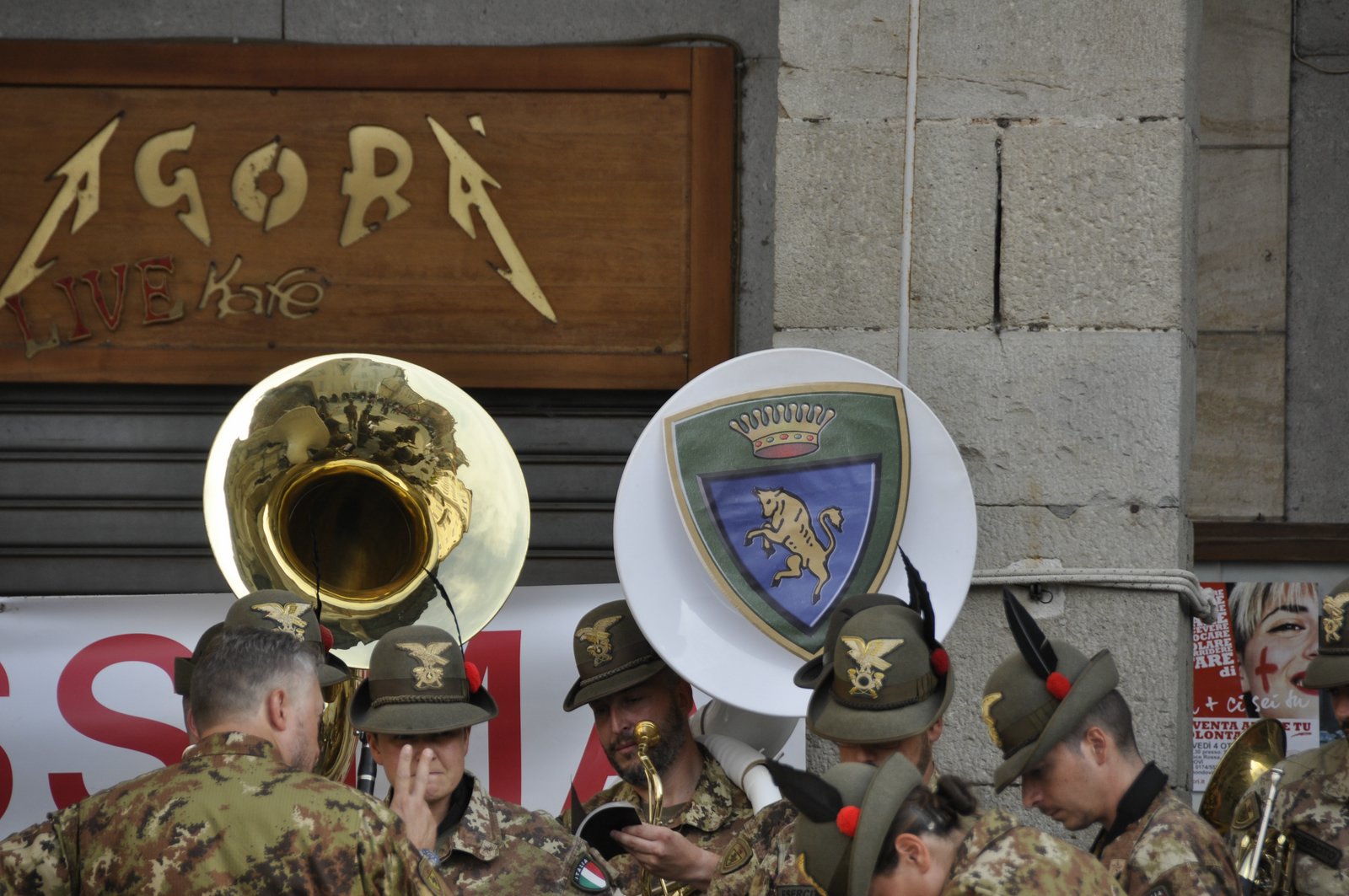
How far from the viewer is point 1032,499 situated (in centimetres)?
454

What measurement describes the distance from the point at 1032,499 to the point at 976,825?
2118 millimetres

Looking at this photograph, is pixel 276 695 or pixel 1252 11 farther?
pixel 1252 11

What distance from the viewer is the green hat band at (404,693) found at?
366 cm

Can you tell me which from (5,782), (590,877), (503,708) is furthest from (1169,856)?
(5,782)

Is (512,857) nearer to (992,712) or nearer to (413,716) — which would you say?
(413,716)

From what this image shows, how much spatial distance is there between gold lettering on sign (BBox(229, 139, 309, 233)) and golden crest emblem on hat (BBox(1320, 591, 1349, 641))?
348 centimetres

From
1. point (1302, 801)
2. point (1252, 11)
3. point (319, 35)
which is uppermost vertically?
point (1252, 11)

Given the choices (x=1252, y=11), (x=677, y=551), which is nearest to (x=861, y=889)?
(x=677, y=551)

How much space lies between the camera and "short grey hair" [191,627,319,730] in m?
3.04

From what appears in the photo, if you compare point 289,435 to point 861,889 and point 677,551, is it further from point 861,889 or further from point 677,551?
point 861,889

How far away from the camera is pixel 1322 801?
4355mm

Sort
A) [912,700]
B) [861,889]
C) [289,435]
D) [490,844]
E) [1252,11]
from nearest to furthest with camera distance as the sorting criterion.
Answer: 1. [861,889]
2. [912,700]
3. [490,844]
4. [289,435]
5. [1252,11]

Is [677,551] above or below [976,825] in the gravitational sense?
above

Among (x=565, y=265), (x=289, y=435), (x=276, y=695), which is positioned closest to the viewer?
(x=276, y=695)
